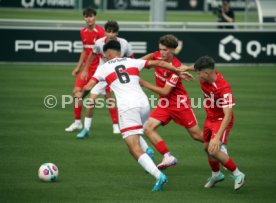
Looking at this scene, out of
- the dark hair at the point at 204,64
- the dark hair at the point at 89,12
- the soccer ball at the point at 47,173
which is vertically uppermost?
the dark hair at the point at 204,64

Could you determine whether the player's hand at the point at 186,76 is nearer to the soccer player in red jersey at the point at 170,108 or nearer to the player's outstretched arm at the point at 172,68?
the player's outstretched arm at the point at 172,68

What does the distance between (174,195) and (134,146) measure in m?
0.92

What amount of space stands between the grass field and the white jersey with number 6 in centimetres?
128

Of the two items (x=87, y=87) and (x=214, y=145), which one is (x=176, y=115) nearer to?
(x=87, y=87)

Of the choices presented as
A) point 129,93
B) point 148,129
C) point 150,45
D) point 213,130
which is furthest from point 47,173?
point 150,45

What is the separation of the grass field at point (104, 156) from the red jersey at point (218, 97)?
115cm

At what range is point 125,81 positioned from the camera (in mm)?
10906

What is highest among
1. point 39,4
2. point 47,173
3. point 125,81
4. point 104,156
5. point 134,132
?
point 125,81

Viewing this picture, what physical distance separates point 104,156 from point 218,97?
10.9ft

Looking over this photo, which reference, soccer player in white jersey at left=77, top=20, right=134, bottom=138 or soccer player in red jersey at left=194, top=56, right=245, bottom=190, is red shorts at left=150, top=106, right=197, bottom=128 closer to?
soccer player in red jersey at left=194, top=56, right=245, bottom=190

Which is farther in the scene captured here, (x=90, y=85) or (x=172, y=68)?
(x=90, y=85)

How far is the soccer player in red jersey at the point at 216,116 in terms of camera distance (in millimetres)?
10391

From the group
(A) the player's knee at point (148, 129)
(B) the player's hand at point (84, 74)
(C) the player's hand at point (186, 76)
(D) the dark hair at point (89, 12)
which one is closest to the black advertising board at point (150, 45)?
(D) the dark hair at point (89, 12)

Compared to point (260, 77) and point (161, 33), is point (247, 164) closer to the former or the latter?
point (260, 77)
